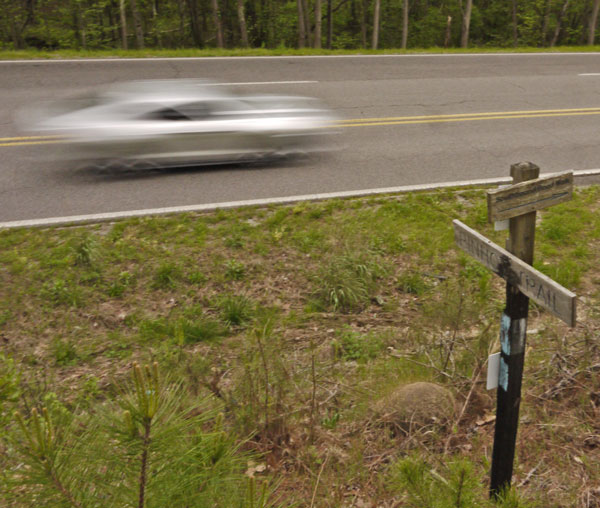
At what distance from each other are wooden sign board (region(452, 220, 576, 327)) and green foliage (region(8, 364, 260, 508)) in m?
1.74

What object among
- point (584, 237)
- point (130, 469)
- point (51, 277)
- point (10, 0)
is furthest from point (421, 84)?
point (10, 0)

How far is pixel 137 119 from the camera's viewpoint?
945 cm

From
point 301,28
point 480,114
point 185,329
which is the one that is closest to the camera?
point 185,329

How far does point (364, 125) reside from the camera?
12.4m

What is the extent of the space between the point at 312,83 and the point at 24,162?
8.07 meters

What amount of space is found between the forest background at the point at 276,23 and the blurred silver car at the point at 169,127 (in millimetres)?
21170

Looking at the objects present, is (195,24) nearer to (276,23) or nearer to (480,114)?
(276,23)

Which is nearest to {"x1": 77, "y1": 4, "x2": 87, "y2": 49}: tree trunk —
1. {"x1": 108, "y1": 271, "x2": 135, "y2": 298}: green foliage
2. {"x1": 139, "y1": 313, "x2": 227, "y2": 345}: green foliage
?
{"x1": 108, "y1": 271, "x2": 135, "y2": 298}: green foliage

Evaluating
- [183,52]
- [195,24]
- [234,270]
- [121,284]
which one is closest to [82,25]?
[195,24]

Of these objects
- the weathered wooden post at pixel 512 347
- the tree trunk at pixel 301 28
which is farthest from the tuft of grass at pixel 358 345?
the tree trunk at pixel 301 28

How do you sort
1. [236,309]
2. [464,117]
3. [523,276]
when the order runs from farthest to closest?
[464,117] < [236,309] < [523,276]

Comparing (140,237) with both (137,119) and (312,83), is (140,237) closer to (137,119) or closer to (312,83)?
(137,119)

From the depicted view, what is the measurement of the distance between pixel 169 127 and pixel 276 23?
1075 inches

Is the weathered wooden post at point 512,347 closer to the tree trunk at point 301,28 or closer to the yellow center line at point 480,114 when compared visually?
the yellow center line at point 480,114
